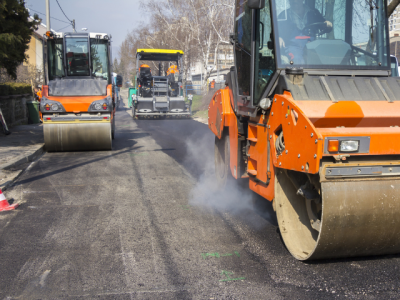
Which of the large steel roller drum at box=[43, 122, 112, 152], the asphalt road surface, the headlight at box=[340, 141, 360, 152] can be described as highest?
the headlight at box=[340, 141, 360, 152]

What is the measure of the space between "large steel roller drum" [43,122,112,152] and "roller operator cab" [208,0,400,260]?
5.71m

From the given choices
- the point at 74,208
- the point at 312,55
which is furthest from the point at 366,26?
the point at 74,208

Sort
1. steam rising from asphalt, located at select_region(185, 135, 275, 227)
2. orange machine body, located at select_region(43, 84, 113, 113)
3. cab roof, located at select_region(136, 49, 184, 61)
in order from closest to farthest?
steam rising from asphalt, located at select_region(185, 135, 275, 227)
orange machine body, located at select_region(43, 84, 113, 113)
cab roof, located at select_region(136, 49, 184, 61)

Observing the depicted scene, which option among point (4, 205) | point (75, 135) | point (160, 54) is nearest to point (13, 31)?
point (75, 135)

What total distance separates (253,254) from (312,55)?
2074mm

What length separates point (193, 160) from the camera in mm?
9312

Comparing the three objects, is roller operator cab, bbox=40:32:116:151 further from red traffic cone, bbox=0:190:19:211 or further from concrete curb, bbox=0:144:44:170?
red traffic cone, bbox=0:190:19:211

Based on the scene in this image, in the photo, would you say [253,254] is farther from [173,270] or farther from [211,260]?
[173,270]

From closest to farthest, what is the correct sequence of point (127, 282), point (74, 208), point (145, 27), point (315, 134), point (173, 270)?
point (315, 134)
point (127, 282)
point (173, 270)
point (74, 208)
point (145, 27)

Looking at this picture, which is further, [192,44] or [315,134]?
[192,44]

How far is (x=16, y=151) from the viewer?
9930 millimetres

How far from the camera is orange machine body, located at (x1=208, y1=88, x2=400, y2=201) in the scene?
313 centimetres

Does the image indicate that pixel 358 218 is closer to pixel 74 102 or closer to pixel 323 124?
pixel 323 124

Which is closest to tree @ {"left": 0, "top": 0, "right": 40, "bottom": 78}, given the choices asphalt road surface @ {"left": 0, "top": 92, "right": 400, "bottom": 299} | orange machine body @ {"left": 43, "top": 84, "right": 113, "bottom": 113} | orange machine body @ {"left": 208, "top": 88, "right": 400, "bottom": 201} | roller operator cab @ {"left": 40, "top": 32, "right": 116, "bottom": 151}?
roller operator cab @ {"left": 40, "top": 32, "right": 116, "bottom": 151}
